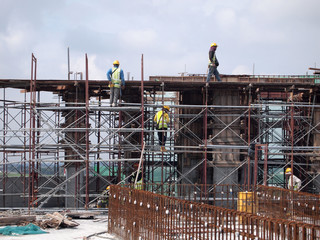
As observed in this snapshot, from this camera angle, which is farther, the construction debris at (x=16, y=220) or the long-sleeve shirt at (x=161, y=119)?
the long-sleeve shirt at (x=161, y=119)

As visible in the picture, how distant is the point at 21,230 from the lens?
14.5 m

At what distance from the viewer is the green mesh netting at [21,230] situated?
14.2 metres

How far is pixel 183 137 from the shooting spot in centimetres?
2356

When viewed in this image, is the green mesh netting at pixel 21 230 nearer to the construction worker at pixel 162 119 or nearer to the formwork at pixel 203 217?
the formwork at pixel 203 217

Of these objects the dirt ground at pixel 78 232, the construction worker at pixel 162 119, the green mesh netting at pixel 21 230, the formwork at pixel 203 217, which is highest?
the construction worker at pixel 162 119

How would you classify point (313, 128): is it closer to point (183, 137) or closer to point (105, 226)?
point (183, 137)

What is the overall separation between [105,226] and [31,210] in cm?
418

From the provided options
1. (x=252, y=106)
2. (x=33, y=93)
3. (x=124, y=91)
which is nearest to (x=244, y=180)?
(x=252, y=106)

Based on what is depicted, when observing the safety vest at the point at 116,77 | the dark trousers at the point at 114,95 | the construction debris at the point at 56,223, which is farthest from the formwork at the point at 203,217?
the safety vest at the point at 116,77

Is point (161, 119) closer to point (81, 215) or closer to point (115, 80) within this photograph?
point (115, 80)

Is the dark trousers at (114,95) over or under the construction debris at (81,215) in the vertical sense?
over

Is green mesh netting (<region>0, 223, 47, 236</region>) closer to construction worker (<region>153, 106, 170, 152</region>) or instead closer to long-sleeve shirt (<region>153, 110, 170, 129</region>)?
construction worker (<region>153, 106, 170, 152</region>)

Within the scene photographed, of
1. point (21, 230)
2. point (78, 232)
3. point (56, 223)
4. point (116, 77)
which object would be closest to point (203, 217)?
point (78, 232)

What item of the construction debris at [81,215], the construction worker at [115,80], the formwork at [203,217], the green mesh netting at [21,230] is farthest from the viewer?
the construction worker at [115,80]
